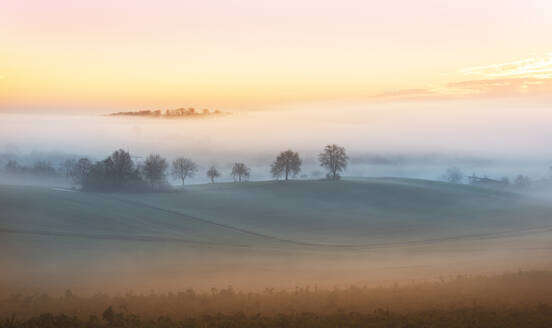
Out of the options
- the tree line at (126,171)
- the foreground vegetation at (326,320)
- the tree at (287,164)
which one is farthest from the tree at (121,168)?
the foreground vegetation at (326,320)

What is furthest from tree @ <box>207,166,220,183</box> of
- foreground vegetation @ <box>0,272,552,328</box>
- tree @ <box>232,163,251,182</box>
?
foreground vegetation @ <box>0,272,552,328</box>

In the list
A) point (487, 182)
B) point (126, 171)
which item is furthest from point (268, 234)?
point (487, 182)

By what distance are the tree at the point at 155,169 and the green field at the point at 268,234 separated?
138 cm

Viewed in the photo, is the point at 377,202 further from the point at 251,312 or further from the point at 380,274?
the point at 251,312

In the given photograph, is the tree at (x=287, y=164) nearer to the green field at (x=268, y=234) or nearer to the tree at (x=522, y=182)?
the green field at (x=268, y=234)

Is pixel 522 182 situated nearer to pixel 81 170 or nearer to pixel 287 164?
pixel 287 164

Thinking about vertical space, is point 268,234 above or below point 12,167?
below

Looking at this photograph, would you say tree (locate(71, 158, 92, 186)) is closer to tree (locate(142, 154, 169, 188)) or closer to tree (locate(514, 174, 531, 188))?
tree (locate(142, 154, 169, 188))

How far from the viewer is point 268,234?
28750 millimetres

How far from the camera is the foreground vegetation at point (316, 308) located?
940 cm

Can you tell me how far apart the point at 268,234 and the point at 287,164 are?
20.1 metres

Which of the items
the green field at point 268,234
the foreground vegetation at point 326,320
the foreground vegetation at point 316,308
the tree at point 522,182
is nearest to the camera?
the foreground vegetation at point 326,320

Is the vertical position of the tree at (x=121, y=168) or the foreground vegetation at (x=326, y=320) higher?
the tree at (x=121, y=168)

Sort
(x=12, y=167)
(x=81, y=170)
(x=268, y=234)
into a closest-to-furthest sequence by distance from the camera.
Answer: (x=268, y=234) → (x=81, y=170) → (x=12, y=167)
